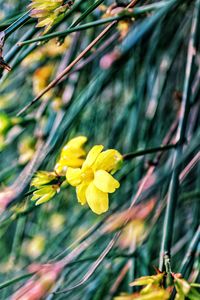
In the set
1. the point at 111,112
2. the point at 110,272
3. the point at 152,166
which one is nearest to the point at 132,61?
the point at 111,112

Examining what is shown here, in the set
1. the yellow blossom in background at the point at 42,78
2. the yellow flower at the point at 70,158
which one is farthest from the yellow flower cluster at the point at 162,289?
the yellow blossom in background at the point at 42,78

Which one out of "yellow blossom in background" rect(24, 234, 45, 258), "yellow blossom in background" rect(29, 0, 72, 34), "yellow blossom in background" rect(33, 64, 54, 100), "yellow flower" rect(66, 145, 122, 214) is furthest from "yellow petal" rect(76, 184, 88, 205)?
"yellow blossom in background" rect(24, 234, 45, 258)

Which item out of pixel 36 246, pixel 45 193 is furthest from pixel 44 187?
pixel 36 246

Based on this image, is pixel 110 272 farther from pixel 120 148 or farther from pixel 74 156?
pixel 74 156

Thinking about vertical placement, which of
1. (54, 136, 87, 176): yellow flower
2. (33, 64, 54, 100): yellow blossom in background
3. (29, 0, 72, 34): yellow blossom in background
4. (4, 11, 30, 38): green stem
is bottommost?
(54, 136, 87, 176): yellow flower

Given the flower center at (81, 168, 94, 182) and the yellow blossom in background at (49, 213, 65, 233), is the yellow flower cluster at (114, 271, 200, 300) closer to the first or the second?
the flower center at (81, 168, 94, 182)

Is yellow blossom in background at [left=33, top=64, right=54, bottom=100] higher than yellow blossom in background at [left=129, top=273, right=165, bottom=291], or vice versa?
yellow blossom in background at [left=33, top=64, right=54, bottom=100]

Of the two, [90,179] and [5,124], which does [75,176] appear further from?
[5,124]

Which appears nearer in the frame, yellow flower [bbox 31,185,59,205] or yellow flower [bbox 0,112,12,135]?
yellow flower [bbox 31,185,59,205]
